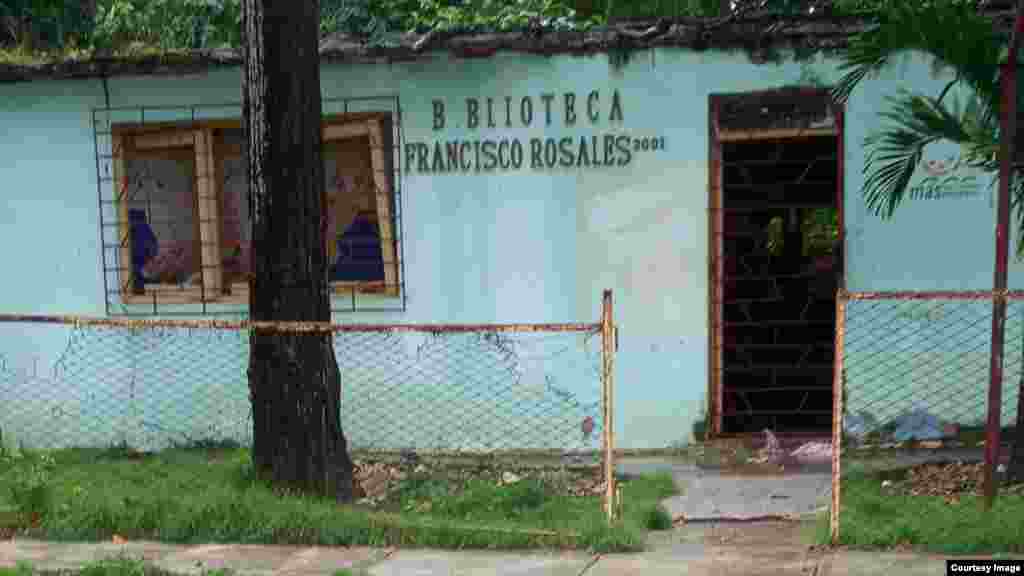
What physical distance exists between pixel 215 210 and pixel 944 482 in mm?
5945

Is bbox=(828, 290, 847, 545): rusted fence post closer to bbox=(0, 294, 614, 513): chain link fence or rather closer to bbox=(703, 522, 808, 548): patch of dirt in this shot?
bbox=(703, 522, 808, 548): patch of dirt

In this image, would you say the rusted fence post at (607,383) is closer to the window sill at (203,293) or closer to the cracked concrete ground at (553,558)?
the cracked concrete ground at (553,558)

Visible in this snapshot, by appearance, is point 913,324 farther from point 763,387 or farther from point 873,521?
point 873,521

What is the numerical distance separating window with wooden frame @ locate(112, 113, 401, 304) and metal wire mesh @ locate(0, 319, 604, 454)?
0.44 meters

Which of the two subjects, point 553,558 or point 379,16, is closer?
point 553,558

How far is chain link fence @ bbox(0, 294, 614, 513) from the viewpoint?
921cm

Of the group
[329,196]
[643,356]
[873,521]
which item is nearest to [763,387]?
[643,356]

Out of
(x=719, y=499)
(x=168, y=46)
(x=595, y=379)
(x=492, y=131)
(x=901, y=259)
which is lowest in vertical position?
(x=719, y=499)

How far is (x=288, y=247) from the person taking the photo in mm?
7289

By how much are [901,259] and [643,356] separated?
208cm

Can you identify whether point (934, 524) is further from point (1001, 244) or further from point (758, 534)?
point (1001, 244)

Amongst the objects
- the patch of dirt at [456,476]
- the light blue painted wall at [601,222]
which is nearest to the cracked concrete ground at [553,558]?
the patch of dirt at [456,476]

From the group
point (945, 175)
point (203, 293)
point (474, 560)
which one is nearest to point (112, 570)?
point (474, 560)

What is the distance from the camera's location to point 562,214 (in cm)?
917
